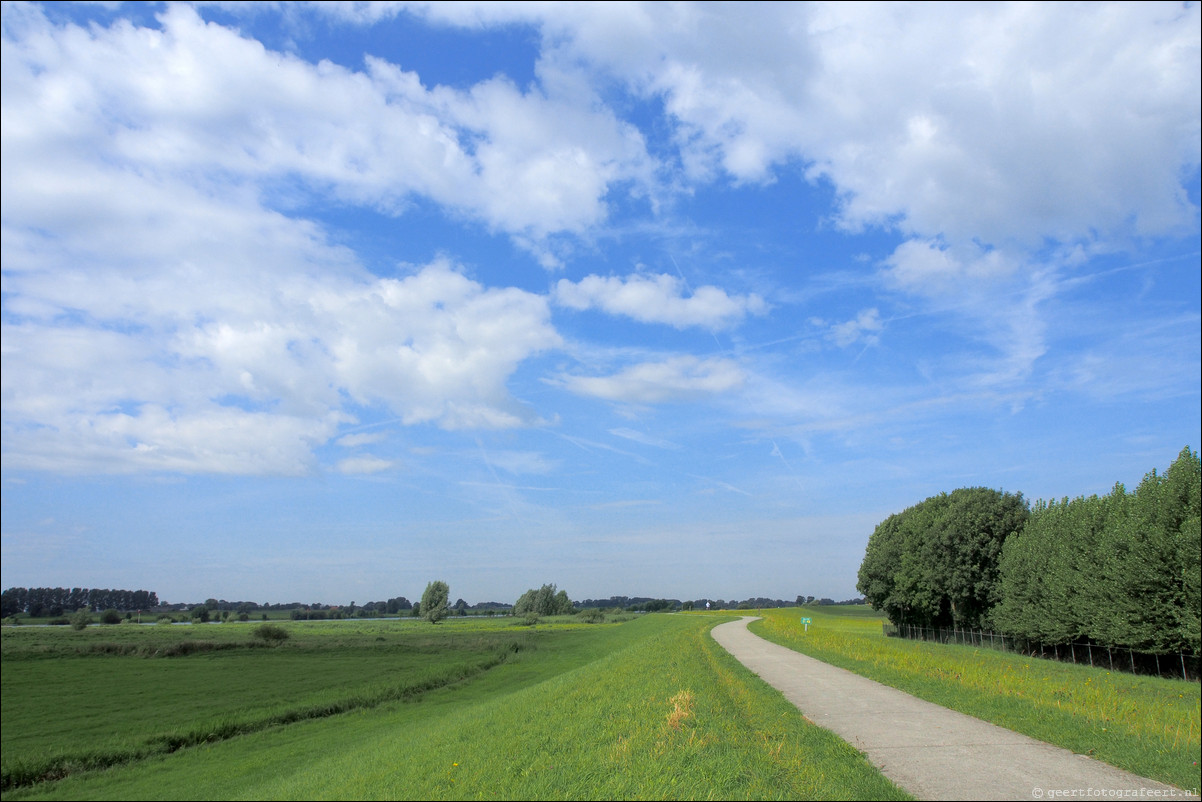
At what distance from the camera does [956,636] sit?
4834 cm

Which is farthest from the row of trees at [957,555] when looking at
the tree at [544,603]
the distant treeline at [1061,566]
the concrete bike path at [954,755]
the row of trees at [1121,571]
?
the tree at [544,603]

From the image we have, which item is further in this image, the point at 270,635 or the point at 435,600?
the point at 435,600

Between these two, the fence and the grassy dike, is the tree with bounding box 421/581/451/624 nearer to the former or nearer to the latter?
the grassy dike

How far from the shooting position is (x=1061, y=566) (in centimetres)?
2569

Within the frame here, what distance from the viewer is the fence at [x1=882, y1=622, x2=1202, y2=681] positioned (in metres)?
16.0

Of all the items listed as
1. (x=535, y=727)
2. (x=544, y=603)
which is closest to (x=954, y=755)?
(x=535, y=727)

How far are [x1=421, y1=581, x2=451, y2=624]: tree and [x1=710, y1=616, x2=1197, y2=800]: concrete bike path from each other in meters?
175

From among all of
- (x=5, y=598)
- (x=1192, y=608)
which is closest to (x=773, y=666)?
(x=1192, y=608)

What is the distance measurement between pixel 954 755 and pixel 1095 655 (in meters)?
20.5

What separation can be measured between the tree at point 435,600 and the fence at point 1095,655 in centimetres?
14763

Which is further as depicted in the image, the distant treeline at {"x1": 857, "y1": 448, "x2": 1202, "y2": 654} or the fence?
the fence

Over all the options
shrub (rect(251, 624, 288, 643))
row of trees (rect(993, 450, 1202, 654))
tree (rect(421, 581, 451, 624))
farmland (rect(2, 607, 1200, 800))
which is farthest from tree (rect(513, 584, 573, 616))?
row of trees (rect(993, 450, 1202, 654))

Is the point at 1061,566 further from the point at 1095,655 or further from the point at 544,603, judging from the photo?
the point at 544,603

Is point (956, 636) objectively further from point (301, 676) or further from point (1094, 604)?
point (301, 676)
